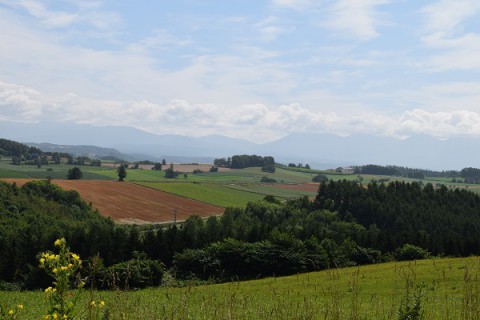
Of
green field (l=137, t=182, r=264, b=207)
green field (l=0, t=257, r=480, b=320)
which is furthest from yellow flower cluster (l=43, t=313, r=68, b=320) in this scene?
green field (l=137, t=182, r=264, b=207)

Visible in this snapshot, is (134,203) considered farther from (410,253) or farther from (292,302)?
(292,302)

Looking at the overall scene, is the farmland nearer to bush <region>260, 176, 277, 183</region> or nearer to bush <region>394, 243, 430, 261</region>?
bush <region>260, 176, 277, 183</region>

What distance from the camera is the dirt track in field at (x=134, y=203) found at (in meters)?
108

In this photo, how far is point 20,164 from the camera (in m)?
178

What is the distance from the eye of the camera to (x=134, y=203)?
378 feet

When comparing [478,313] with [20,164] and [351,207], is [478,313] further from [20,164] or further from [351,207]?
[20,164]

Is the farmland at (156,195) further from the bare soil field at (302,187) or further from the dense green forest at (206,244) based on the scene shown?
the dense green forest at (206,244)

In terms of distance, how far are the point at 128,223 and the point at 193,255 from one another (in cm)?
5022

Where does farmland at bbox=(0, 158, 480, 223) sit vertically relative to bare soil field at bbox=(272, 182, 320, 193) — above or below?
below

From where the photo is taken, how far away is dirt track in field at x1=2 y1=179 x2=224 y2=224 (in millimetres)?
107625

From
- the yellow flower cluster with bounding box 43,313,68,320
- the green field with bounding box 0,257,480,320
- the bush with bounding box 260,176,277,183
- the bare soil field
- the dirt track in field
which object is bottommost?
the dirt track in field

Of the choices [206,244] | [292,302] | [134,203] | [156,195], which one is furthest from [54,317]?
[156,195]

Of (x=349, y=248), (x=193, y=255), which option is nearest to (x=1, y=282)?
(x=193, y=255)

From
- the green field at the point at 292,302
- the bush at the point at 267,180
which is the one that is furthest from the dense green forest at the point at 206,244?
the bush at the point at 267,180
